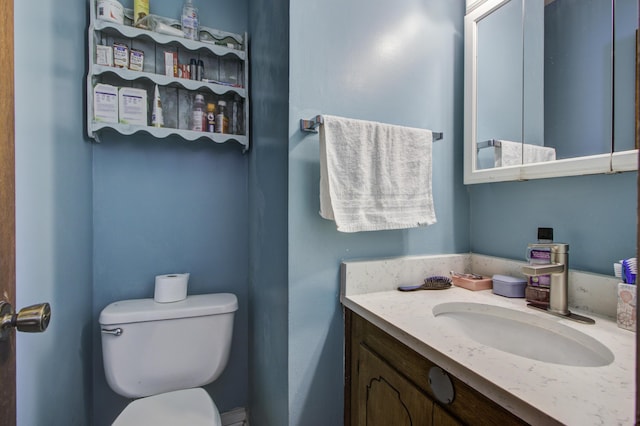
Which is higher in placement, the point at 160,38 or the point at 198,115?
the point at 160,38

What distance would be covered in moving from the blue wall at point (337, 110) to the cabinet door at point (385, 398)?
13 cm

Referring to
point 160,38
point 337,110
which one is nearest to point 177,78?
point 160,38

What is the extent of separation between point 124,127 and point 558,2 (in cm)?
161

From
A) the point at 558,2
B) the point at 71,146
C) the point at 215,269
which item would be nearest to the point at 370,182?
the point at 558,2

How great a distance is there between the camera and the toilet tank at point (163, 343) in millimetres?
1109

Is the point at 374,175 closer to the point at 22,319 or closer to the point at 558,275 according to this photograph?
the point at 558,275

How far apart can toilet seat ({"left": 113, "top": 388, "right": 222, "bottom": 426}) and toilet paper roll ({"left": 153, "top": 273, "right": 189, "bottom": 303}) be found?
1.17ft

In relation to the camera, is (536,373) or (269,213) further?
(269,213)

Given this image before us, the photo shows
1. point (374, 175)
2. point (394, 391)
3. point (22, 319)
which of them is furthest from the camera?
point (374, 175)

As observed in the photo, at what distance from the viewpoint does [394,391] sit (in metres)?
0.75

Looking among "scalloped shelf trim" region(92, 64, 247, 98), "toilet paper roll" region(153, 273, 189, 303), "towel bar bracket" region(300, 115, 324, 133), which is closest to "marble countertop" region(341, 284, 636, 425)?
"towel bar bracket" region(300, 115, 324, 133)

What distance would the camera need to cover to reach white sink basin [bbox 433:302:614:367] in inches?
27.2

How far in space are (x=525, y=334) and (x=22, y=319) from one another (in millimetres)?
1152

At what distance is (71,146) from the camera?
1.03 m
